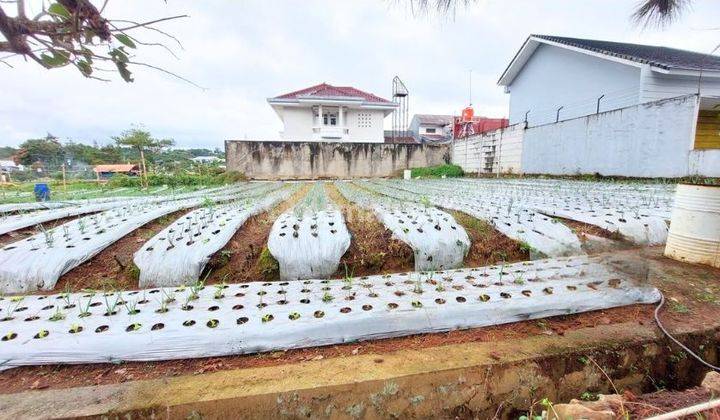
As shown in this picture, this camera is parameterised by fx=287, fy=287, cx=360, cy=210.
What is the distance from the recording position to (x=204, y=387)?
0.89 metres

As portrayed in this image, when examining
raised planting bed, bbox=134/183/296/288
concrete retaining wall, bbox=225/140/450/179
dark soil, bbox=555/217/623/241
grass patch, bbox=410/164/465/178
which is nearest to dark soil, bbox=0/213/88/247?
raised planting bed, bbox=134/183/296/288

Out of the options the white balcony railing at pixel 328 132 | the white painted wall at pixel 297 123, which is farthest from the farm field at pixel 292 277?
the white painted wall at pixel 297 123

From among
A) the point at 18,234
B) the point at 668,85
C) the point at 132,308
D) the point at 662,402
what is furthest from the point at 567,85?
the point at 18,234

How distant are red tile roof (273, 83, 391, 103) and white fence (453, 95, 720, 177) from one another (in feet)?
27.0

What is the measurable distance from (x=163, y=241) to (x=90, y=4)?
5.35 feet

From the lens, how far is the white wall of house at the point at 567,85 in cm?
719

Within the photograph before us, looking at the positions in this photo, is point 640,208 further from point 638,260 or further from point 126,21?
point 126,21

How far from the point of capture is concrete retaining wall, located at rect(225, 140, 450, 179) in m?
9.44

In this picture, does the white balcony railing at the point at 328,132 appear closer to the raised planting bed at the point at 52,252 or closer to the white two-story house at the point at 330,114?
the white two-story house at the point at 330,114

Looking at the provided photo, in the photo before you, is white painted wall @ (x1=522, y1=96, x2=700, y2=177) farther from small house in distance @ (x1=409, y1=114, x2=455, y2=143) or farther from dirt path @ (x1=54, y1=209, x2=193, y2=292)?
small house in distance @ (x1=409, y1=114, x2=455, y2=143)

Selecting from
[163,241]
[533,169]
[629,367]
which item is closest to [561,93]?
[533,169]

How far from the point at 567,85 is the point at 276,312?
10.9 m

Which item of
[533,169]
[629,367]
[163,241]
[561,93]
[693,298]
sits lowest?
[629,367]

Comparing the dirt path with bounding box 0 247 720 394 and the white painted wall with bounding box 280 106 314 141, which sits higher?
the white painted wall with bounding box 280 106 314 141
